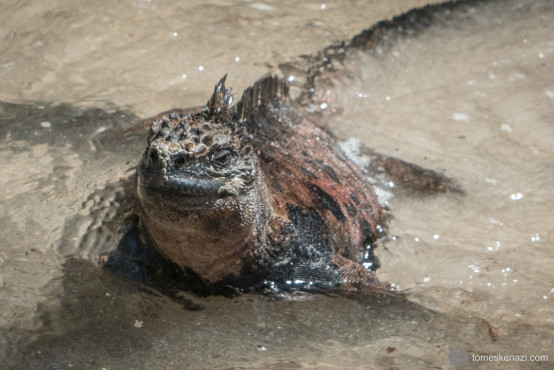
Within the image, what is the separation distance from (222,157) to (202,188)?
0.63ft

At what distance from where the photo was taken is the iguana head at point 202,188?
279 cm

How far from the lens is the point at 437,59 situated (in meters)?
6.21

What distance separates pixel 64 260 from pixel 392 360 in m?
1.71

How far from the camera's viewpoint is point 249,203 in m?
3.06

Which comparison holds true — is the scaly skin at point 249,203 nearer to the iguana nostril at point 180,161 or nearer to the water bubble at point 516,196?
the iguana nostril at point 180,161

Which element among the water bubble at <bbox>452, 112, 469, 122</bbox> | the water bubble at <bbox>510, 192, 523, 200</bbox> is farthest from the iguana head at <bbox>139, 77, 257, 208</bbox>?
the water bubble at <bbox>452, 112, 469, 122</bbox>

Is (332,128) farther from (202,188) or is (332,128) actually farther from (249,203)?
(202,188)

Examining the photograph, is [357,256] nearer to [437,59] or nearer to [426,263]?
[426,263]

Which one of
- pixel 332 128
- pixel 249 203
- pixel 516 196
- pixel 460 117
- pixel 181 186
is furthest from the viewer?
pixel 460 117

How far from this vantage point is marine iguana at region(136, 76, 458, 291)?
9.34ft

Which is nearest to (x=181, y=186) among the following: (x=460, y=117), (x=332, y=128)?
(x=332, y=128)

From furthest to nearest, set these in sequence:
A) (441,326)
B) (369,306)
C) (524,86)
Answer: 1. (524,86)
2. (369,306)
3. (441,326)

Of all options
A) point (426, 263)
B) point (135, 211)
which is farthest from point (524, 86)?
point (135, 211)

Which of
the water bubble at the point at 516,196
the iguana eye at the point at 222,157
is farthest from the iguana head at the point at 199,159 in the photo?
the water bubble at the point at 516,196
